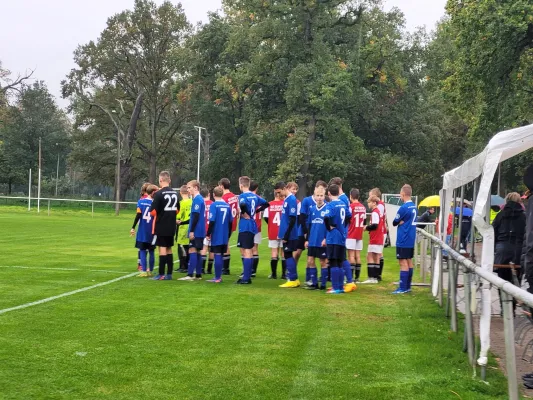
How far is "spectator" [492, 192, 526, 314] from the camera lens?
10.9 metres

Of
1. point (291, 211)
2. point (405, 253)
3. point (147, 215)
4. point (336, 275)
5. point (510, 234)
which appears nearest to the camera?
point (510, 234)

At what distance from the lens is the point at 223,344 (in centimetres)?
768

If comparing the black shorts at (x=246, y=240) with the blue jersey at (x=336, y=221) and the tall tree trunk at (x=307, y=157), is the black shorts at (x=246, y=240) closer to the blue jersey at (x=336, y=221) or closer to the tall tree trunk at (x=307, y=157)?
the blue jersey at (x=336, y=221)

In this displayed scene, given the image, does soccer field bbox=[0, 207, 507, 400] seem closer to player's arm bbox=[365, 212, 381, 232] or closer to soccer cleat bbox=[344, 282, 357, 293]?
soccer cleat bbox=[344, 282, 357, 293]

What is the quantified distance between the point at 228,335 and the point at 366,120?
43675 millimetres

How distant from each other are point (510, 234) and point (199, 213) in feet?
19.2

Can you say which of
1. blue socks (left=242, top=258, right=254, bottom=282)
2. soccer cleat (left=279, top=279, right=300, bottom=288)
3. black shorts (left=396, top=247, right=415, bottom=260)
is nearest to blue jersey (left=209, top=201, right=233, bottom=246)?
blue socks (left=242, top=258, right=254, bottom=282)

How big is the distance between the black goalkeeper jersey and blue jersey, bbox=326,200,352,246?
3.23 metres

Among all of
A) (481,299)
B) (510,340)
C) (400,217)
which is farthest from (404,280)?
(510,340)

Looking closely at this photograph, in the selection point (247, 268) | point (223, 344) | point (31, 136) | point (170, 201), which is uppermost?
point (31, 136)

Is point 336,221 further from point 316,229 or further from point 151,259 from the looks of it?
point 151,259

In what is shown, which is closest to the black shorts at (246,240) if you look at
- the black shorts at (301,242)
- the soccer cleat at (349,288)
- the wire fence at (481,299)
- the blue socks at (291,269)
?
the blue socks at (291,269)

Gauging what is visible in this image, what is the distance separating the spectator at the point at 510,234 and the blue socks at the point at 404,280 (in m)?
2.30

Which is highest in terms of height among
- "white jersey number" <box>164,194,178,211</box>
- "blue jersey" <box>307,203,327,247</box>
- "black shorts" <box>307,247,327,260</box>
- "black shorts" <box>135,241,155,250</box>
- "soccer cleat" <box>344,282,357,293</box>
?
"white jersey number" <box>164,194,178,211</box>
